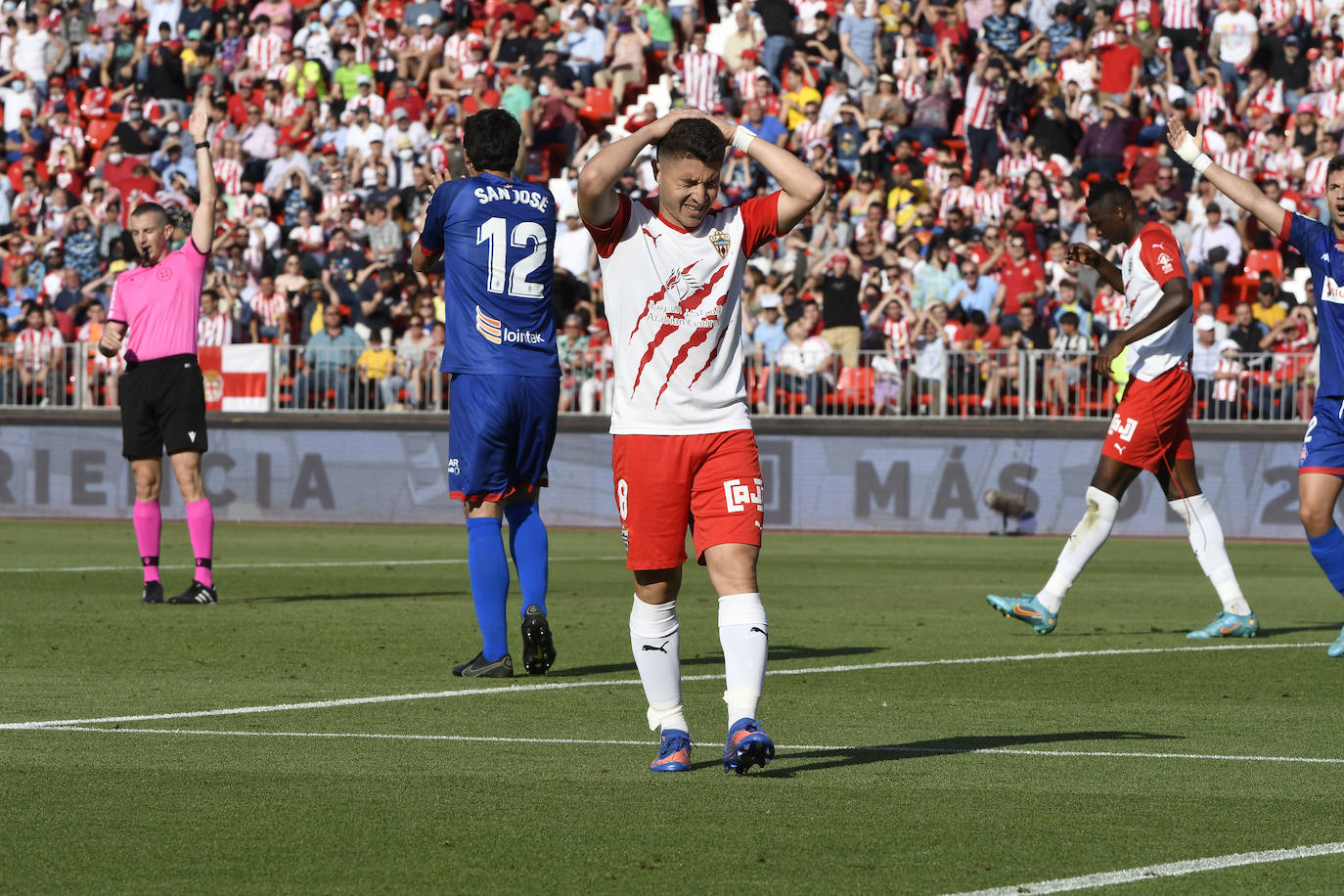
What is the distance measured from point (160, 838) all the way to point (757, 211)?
2804 millimetres

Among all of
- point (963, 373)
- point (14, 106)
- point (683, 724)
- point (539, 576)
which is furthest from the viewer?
point (14, 106)

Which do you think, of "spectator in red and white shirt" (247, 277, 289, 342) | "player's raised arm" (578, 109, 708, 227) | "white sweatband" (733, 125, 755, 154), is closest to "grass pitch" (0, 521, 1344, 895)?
"player's raised arm" (578, 109, 708, 227)

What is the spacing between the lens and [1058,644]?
1120 cm

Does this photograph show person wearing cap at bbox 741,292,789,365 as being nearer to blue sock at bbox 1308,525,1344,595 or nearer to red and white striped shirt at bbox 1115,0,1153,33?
red and white striped shirt at bbox 1115,0,1153,33

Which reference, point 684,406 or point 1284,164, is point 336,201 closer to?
point 1284,164

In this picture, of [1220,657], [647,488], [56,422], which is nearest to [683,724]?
[647,488]

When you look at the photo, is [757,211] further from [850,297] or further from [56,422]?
[56,422]

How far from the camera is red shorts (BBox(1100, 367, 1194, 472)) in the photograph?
11688 mm

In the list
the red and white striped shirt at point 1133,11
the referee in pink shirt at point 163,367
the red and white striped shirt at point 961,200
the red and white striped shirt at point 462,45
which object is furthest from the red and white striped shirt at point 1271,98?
the referee in pink shirt at point 163,367

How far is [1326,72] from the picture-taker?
26.1 metres

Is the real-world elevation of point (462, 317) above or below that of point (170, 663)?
above

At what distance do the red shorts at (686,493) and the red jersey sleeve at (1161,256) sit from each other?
5325mm

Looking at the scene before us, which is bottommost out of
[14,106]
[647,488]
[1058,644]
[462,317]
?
[1058,644]

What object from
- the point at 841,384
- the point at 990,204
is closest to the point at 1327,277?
the point at 841,384
